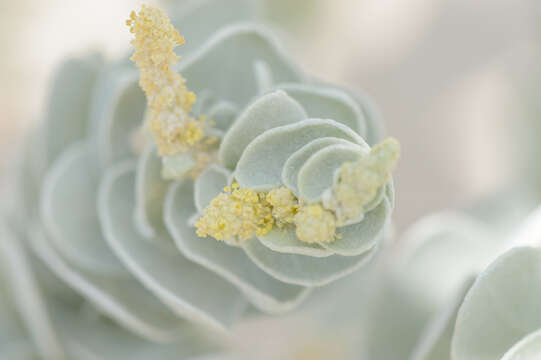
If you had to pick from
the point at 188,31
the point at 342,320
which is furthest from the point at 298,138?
the point at 342,320

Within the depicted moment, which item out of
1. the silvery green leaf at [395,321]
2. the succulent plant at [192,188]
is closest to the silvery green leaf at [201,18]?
the succulent plant at [192,188]

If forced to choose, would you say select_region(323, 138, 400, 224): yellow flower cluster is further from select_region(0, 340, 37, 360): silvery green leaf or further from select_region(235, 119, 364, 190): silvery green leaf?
select_region(0, 340, 37, 360): silvery green leaf

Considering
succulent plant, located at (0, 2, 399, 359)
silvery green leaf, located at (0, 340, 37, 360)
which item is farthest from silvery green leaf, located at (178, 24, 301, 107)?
silvery green leaf, located at (0, 340, 37, 360)

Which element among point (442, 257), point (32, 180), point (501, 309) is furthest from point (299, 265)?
point (32, 180)

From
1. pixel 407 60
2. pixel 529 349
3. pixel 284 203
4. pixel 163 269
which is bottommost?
pixel 529 349

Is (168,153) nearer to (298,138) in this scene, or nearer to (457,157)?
(298,138)

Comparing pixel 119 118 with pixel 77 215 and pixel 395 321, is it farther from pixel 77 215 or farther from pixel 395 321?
pixel 395 321
